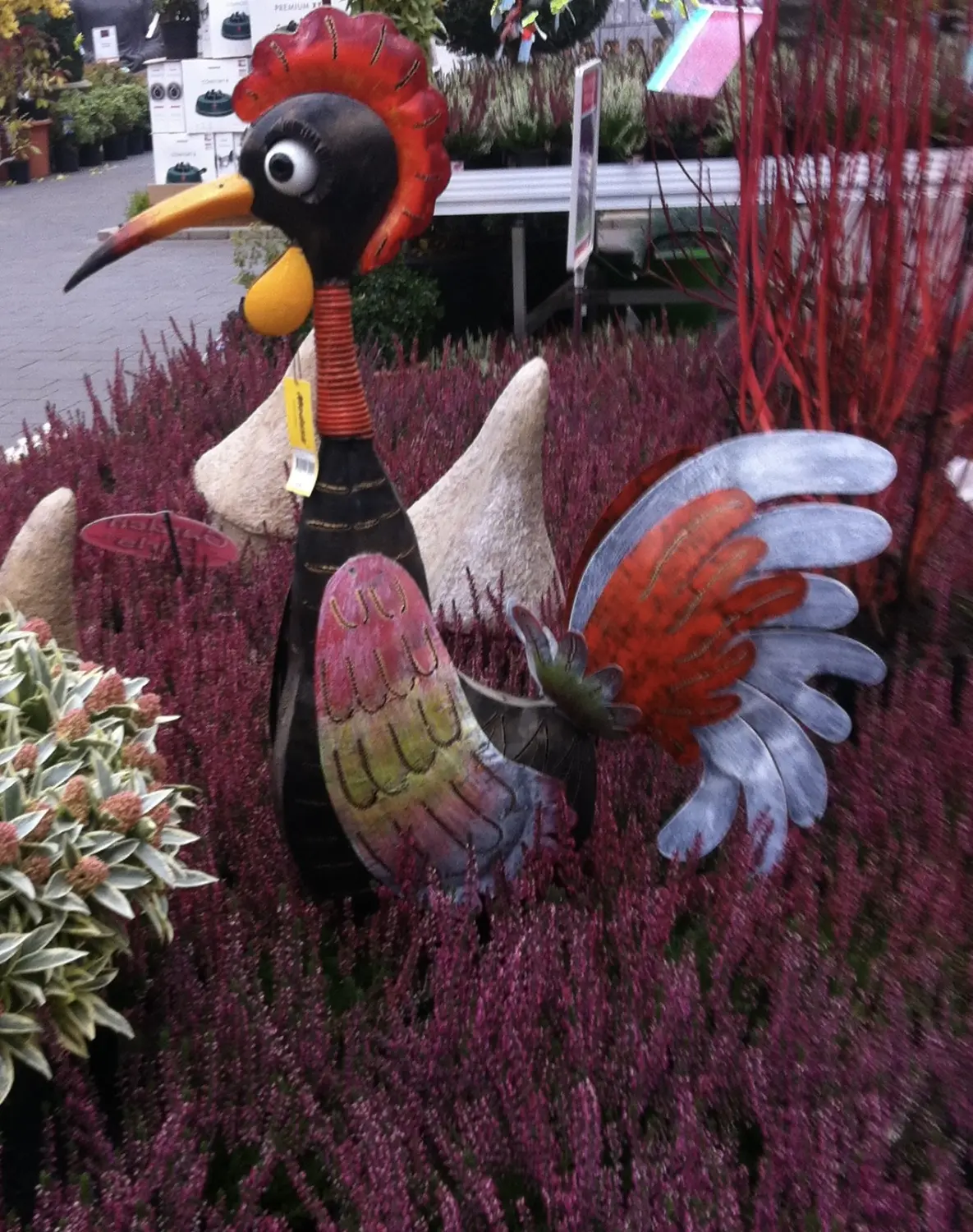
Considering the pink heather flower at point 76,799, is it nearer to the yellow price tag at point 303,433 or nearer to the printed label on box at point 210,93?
the yellow price tag at point 303,433

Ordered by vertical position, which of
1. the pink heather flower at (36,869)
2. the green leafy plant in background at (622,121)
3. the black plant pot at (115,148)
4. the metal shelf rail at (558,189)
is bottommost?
the black plant pot at (115,148)

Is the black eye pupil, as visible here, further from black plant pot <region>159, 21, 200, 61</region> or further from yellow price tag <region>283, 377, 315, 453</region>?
black plant pot <region>159, 21, 200, 61</region>

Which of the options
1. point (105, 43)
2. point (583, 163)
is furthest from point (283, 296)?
point (105, 43)

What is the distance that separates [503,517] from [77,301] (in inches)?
265

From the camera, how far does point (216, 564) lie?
2.60 metres

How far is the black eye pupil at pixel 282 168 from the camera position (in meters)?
1.40

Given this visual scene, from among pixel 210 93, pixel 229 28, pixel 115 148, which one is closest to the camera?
pixel 229 28

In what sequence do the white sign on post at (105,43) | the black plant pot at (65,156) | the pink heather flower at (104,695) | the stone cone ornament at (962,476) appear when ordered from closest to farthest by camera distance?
the pink heather flower at (104,695) → the stone cone ornament at (962,476) → the black plant pot at (65,156) → the white sign on post at (105,43)

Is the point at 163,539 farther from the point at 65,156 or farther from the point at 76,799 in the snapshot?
the point at 65,156

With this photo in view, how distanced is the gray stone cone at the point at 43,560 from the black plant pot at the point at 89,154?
48.0ft

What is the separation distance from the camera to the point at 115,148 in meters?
15.9

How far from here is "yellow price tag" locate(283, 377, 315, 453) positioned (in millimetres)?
1469

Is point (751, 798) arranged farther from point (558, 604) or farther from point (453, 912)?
point (558, 604)

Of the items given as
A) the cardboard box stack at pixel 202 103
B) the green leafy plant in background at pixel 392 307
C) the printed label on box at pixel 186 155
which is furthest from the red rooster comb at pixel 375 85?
the printed label on box at pixel 186 155
